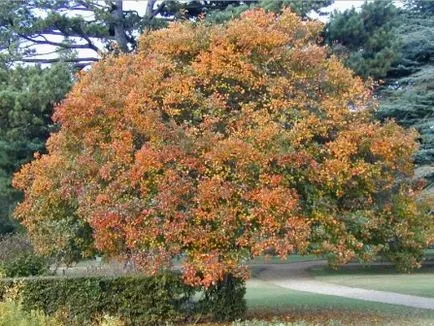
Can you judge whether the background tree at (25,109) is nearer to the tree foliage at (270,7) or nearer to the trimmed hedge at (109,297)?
the tree foliage at (270,7)

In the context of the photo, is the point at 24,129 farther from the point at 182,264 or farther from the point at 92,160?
the point at 182,264

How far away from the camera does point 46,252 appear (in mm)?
15266

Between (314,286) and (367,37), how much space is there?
29.6ft

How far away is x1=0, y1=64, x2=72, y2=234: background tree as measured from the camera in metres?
23.9

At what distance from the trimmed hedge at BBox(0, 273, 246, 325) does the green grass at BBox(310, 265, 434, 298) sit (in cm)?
998

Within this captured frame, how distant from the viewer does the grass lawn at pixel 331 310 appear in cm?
1543

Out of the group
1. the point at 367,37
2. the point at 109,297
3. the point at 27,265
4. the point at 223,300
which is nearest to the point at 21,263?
the point at 27,265

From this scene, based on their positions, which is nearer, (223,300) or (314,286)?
(223,300)

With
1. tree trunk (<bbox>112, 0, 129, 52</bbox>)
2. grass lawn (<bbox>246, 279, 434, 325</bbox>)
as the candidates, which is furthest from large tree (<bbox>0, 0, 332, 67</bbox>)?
grass lawn (<bbox>246, 279, 434, 325</bbox>)

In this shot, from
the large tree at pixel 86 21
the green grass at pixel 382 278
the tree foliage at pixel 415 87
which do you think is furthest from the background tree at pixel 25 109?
the green grass at pixel 382 278

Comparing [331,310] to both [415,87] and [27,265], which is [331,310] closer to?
[27,265]

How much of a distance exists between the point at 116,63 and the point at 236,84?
2.80 meters

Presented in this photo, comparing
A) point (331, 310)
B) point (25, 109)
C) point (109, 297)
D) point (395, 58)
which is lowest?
point (331, 310)

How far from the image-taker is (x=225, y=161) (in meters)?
13.3
